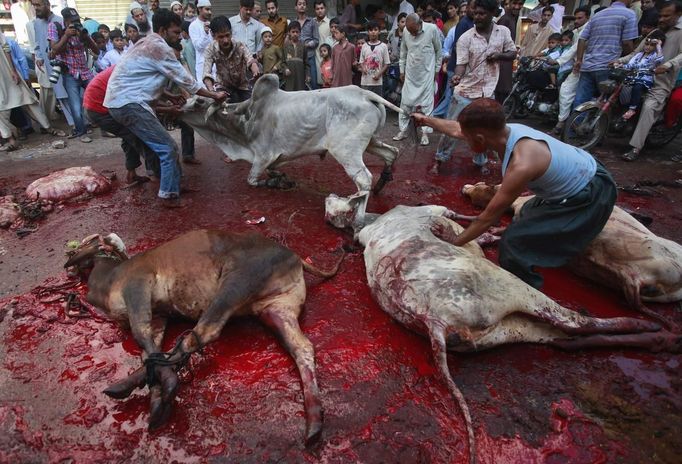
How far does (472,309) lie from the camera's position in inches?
95.2

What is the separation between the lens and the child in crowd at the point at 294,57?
8773 mm

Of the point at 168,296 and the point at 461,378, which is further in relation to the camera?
the point at 168,296

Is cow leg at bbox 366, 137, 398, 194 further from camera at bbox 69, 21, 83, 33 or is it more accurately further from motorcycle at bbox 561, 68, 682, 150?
camera at bbox 69, 21, 83, 33

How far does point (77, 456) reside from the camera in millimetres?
2070

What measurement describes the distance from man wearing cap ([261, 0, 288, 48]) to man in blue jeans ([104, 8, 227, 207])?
13.0ft

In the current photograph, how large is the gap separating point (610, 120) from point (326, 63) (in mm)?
5645

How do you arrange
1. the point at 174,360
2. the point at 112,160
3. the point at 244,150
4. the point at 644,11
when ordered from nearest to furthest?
the point at 174,360 < the point at 244,150 < the point at 112,160 < the point at 644,11

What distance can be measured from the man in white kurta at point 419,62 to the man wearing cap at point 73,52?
579 cm

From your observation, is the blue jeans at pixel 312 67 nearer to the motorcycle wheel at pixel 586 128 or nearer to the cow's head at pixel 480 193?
the motorcycle wheel at pixel 586 128

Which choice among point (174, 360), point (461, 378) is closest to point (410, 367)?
point (461, 378)

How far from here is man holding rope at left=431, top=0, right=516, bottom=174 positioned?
17.4 feet

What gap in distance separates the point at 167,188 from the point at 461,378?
4072 mm

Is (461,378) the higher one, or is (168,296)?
(168,296)

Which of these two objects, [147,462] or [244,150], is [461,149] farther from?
[147,462]
